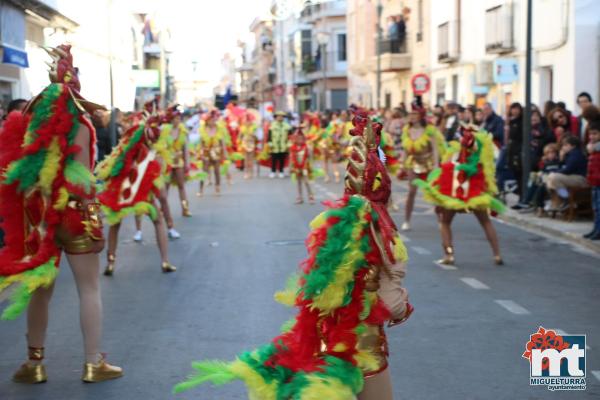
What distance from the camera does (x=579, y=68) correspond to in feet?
82.4

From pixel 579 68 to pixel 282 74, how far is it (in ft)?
252

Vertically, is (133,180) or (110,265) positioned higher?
(133,180)

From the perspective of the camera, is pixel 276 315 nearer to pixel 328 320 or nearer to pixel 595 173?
pixel 328 320

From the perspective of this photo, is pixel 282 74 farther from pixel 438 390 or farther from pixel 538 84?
pixel 438 390

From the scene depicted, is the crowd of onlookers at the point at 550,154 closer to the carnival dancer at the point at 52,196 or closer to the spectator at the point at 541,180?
the spectator at the point at 541,180

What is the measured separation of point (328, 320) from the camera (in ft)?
14.3

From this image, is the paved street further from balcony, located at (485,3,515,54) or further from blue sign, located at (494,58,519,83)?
balcony, located at (485,3,515,54)

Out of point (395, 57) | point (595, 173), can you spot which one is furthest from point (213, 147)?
point (395, 57)

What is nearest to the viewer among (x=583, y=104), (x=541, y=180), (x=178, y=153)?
(x=583, y=104)

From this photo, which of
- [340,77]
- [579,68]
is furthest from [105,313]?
[340,77]

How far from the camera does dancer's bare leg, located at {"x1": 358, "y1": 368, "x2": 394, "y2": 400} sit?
4277mm

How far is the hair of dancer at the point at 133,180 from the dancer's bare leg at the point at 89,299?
4236 millimetres

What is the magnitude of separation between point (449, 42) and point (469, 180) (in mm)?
→ 26852

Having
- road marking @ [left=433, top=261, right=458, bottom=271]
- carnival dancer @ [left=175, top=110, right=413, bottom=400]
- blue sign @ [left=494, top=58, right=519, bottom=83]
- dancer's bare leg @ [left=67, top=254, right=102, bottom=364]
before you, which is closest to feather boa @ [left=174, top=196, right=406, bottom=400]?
carnival dancer @ [left=175, top=110, right=413, bottom=400]
